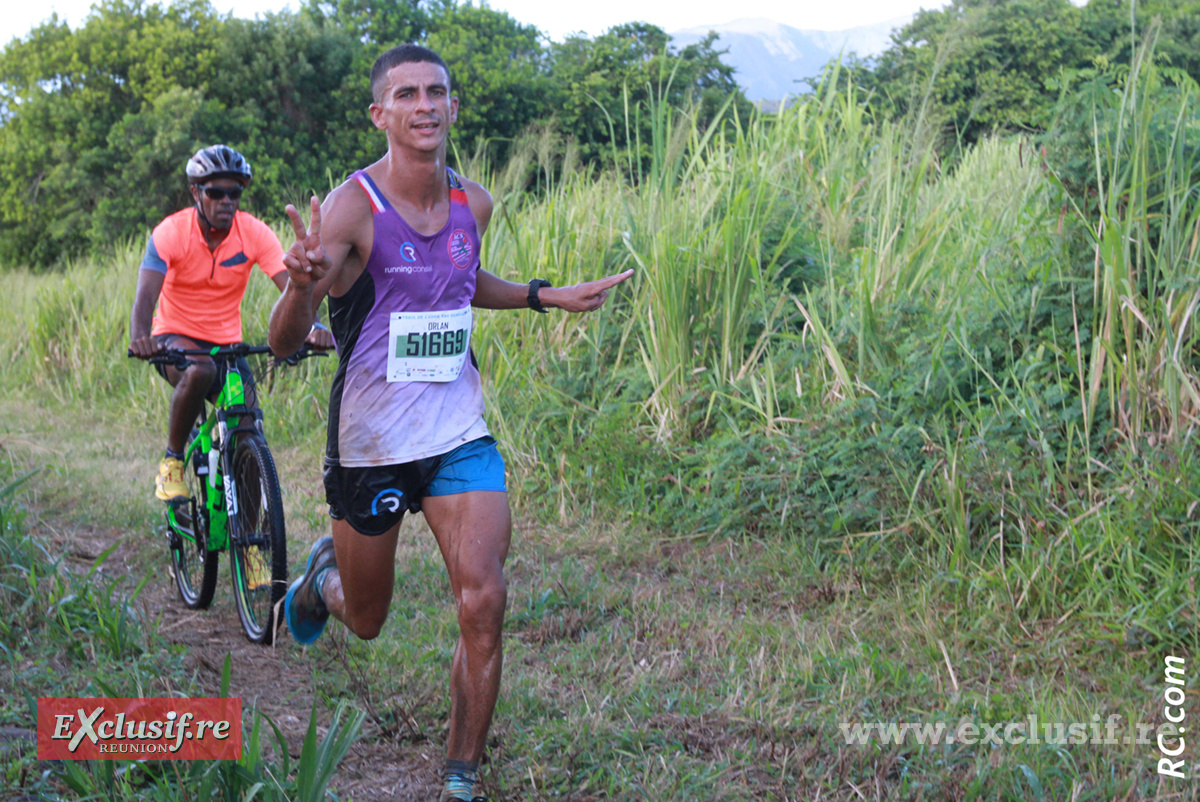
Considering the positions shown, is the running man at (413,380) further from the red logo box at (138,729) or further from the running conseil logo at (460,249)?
the red logo box at (138,729)

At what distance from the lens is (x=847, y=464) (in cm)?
498

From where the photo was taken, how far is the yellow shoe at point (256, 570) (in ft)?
14.9

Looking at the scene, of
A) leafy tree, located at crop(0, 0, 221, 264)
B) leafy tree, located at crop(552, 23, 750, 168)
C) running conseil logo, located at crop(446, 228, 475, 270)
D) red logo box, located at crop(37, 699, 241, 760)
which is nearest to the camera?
red logo box, located at crop(37, 699, 241, 760)

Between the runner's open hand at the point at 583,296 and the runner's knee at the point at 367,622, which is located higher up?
the runner's open hand at the point at 583,296

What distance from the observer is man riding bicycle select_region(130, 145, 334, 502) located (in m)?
4.89

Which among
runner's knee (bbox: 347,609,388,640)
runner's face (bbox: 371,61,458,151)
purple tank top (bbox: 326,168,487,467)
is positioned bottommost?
runner's knee (bbox: 347,609,388,640)

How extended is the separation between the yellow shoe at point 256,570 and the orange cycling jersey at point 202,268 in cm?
139

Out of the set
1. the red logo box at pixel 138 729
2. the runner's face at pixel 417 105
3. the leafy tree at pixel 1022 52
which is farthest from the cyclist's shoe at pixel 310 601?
the leafy tree at pixel 1022 52

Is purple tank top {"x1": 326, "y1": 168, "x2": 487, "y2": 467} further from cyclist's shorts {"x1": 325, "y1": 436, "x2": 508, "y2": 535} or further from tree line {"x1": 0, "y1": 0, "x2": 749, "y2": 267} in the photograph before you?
tree line {"x1": 0, "y1": 0, "x2": 749, "y2": 267}

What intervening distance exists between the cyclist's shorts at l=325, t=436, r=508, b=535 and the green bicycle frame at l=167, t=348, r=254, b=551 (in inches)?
63.3

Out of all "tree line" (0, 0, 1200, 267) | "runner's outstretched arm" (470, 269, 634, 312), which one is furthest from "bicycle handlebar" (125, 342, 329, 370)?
"tree line" (0, 0, 1200, 267)

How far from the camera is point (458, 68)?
18516 millimetres

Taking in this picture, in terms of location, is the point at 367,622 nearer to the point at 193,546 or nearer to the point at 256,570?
the point at 256,570

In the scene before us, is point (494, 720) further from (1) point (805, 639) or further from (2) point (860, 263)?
(2) point (860, 263)
